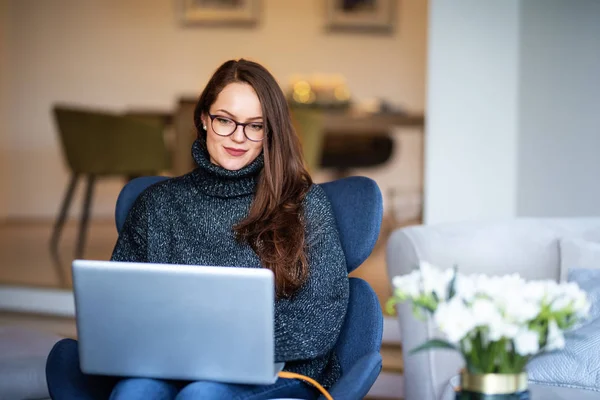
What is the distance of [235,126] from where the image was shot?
200 centimetres

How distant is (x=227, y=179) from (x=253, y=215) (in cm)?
12

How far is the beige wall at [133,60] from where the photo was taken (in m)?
7.12

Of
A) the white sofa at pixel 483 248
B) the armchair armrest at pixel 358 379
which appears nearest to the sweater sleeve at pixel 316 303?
the armchair armrest at pixel 358 379

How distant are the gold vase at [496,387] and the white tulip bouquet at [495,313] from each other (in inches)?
0.5

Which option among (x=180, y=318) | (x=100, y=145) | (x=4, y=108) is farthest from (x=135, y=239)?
(x=4, y=108)

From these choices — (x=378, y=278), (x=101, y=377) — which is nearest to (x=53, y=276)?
(x=378, y=278)

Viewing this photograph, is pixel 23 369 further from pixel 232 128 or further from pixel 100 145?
pixel 100 145

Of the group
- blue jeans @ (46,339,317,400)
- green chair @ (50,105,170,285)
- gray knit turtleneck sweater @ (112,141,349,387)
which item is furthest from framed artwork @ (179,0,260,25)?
blue jeans @ (46,339,317,400)

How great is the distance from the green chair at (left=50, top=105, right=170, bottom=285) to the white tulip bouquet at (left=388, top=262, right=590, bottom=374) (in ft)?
13.0

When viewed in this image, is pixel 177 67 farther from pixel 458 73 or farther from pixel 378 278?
pixel 458 73

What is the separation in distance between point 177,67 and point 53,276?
3503 mm

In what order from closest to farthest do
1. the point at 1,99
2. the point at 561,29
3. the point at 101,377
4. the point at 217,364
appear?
the point at 217,364 < the point at 101,377 < the point at 561,29 < the point at 1,99

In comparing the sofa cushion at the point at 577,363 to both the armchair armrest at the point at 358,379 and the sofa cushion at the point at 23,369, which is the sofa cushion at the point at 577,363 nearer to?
the armchair armrest at the point at 358,379

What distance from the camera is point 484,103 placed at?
127 inches
